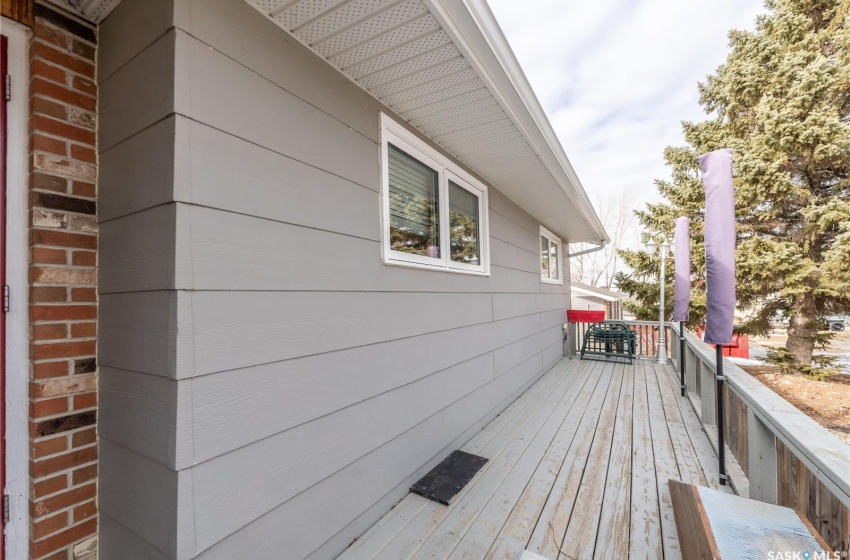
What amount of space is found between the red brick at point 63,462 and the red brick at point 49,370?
0.96 ft

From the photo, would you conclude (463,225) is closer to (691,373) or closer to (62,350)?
(62,350)

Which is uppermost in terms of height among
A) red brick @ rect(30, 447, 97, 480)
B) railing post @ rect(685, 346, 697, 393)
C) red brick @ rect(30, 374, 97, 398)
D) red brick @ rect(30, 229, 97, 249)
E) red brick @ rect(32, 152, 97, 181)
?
red brick @ rect(32, 152, 97, 181)

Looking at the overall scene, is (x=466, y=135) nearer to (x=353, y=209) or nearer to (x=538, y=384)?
(x=353, y=209)

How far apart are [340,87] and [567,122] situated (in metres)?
14.2

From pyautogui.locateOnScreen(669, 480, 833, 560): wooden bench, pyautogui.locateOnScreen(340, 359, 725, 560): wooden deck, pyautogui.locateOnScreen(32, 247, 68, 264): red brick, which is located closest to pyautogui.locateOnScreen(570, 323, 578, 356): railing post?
pyautogui.locateOnScreen(340, 359, 725, 560): wooden deck

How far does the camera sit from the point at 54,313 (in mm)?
1273

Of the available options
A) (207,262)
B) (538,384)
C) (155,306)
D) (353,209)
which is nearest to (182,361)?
(155,306)

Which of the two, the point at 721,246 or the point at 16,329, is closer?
the point at 16,329

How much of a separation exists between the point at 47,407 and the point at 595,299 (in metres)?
15.9

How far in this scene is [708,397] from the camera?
122 inches

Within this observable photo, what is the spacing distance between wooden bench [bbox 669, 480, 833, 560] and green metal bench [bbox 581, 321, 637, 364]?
480 centimetres

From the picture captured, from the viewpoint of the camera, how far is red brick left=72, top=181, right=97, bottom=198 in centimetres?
135

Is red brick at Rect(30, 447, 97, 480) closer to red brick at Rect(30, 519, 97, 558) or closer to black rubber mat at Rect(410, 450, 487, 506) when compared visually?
red brick at Rect(30, 519, 97, 558)

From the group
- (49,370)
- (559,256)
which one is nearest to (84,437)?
(49,370)
